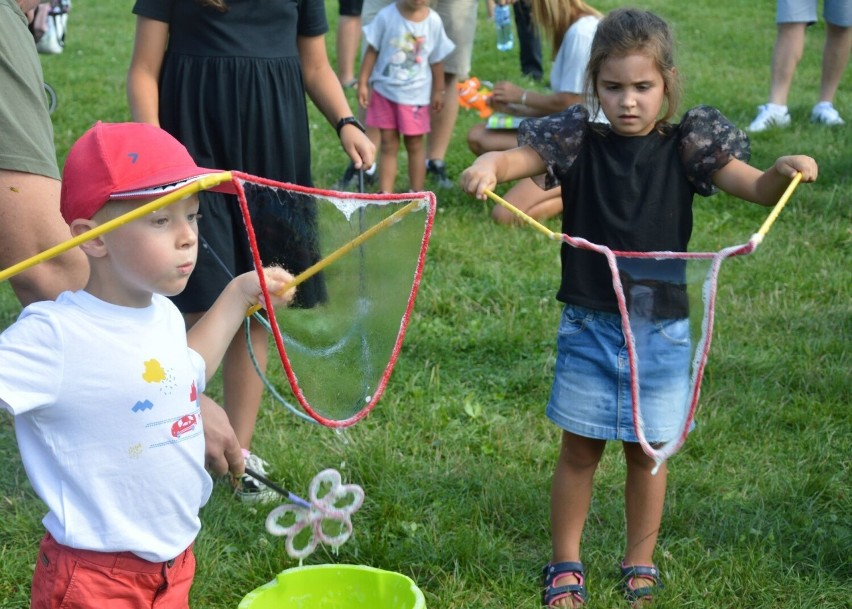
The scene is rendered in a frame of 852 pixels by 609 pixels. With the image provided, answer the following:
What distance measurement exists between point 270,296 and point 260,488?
1.38m

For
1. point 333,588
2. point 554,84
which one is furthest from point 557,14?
point 333,588

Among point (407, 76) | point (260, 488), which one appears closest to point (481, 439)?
point (260, 488)

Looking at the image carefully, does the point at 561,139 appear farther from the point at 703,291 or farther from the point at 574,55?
the point at 574,55

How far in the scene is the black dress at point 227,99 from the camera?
124 inches

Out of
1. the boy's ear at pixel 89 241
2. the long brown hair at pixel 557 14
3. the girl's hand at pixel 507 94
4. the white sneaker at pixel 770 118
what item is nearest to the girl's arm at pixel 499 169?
the boy's ear at pixel 89 241

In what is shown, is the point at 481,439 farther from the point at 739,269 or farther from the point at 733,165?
the point at 739,269

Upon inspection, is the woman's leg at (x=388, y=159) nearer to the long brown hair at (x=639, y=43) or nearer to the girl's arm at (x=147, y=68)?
the girl's arm at (x=147, y=68)

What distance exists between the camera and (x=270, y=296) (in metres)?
2.19

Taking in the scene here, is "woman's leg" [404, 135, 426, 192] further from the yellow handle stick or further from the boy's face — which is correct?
the boy's face

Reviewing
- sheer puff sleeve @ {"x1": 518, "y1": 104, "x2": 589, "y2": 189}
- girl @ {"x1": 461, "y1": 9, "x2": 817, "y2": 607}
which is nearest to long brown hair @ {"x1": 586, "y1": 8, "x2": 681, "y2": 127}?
girl @ {"x1": 461, "y1": 9, "x2": 817, "y2": 607}

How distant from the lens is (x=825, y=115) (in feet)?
25.9

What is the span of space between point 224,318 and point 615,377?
1032mm

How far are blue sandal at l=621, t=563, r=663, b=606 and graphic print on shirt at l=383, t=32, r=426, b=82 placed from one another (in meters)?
4.16

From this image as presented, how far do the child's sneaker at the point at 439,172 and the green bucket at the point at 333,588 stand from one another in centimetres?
438
